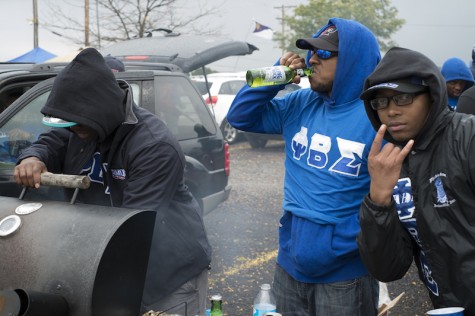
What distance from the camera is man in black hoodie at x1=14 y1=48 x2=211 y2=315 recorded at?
7.43ft

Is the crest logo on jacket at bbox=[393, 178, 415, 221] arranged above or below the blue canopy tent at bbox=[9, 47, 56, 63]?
above

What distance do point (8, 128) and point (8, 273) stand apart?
9.19 ft

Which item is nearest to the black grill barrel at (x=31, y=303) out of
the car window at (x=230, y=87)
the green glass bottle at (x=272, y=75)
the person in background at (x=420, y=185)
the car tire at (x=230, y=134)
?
the person in background at (x=420, y=185)

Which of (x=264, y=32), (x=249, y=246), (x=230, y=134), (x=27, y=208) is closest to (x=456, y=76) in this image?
(x=249, y=246)

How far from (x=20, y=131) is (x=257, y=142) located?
1077 cm

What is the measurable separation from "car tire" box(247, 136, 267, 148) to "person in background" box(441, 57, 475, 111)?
9.15 m

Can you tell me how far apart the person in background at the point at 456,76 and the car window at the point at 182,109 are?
96.6 inches

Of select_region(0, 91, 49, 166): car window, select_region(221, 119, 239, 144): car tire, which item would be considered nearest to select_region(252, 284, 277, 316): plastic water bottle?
select_region(0, 91, 49, 166): car window

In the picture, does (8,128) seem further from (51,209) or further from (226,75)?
(226,75)

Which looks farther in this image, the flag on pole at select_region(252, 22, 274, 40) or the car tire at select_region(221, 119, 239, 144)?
the flag on pole at select_region(252, 22, 274, 40)

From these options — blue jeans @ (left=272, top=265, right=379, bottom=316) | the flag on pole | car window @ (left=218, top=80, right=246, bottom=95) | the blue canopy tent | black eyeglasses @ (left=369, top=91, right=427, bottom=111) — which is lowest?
car window @ (left=218, top=80, right=246, bottom=95)

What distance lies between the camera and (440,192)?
1877 millimetres

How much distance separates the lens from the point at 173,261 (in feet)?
8.05

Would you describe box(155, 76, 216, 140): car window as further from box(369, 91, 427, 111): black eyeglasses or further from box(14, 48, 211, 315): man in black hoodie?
box(369, 91, 427, 111): black eyeglasses
